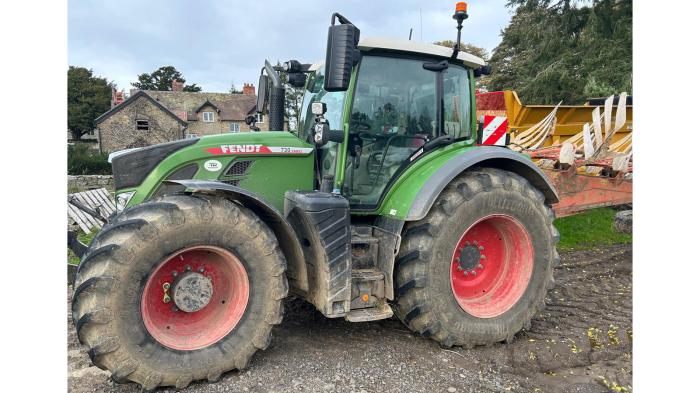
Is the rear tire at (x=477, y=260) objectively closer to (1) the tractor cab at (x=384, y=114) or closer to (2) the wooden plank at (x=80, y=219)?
(1) the tractor cab at (x=384, y=114)

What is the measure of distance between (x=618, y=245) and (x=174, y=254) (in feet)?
22.2

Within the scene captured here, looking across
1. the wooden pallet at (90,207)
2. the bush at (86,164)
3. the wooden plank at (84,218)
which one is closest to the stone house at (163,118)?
the bush at (86,164)

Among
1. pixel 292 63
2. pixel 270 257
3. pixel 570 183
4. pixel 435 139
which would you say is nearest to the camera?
pixel 270 257

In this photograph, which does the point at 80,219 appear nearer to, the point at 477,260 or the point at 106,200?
the point at 106,200

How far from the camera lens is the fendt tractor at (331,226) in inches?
111

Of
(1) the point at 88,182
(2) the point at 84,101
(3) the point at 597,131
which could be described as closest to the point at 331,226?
(3) the point at 597,131

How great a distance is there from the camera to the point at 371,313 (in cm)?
345

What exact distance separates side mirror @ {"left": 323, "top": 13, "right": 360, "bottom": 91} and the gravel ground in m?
1.89

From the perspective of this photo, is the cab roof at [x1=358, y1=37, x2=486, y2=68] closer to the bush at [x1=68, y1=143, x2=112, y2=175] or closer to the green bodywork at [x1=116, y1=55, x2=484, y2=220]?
the green bodywork at [x1=116, y1=55, x2=484, y2=220]

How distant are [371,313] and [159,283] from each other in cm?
144

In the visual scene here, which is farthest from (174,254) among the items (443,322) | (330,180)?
(443,322)

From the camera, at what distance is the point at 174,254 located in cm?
290

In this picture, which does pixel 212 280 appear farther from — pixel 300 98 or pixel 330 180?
pixel 300 98

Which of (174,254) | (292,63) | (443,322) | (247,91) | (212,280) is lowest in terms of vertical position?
(443,322)
